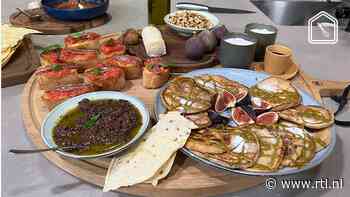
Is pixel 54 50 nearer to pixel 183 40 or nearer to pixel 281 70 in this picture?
pixel 183 40

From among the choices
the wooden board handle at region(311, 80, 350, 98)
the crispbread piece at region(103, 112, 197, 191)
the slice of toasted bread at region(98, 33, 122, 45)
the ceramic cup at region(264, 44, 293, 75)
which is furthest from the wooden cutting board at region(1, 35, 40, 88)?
the wooden board handle at region(311, 80, 350, 98)

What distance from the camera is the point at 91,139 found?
0.80 meters

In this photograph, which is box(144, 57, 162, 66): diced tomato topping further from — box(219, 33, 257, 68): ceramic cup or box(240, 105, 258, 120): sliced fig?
box(240, 105, 258, 120): sliced fig

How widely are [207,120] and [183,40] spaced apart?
0.58m

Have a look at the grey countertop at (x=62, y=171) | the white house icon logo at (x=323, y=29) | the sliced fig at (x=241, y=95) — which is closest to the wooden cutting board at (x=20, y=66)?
the grey countertop at (x=62, y=171)

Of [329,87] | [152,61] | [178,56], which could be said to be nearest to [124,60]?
[152,61]

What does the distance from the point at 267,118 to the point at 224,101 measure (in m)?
0.14

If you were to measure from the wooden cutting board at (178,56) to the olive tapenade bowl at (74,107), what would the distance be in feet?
0.95

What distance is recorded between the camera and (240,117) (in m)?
0.92

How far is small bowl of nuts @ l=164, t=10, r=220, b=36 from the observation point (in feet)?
4.46

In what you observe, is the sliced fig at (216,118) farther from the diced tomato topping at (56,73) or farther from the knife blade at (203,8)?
the knife blade at (203,8)

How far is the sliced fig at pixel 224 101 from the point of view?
3.13 ft

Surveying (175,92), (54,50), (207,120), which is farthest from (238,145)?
(54,50)

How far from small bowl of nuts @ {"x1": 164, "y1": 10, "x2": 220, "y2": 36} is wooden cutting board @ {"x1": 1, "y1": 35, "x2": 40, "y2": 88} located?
57 cm
